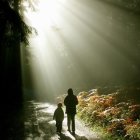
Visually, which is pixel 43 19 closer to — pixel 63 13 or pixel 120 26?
pixel 120 26

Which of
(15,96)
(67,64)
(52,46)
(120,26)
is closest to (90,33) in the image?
(120,26)

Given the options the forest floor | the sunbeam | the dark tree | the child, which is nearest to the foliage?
the forest floor

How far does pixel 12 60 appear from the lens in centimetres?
2497

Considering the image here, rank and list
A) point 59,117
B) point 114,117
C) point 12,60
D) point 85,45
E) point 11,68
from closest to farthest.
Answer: point 59,117 → point 114,117 → point 11,68 → point 12,60 → point 85,45

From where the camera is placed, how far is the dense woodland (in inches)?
553

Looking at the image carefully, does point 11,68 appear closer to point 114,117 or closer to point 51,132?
point 51,132

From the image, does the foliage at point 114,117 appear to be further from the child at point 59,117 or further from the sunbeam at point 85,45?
the sunbeam at point 85,45

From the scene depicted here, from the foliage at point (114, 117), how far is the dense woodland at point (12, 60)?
12.9 ft

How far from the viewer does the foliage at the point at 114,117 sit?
13.7 meters

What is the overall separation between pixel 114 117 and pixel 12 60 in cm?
1100

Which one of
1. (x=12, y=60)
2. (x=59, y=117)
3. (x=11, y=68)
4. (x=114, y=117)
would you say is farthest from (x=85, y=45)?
(x=59, y=117)

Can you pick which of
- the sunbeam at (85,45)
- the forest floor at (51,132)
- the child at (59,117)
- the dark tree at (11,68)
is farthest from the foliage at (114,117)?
the sunbeam at (85,45)

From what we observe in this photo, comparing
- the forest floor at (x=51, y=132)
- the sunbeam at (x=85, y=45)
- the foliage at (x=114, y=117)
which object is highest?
the sunbeam at (x=85, y=45)

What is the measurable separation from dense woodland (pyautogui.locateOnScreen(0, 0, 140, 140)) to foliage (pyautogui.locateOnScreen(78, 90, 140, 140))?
3926mm
